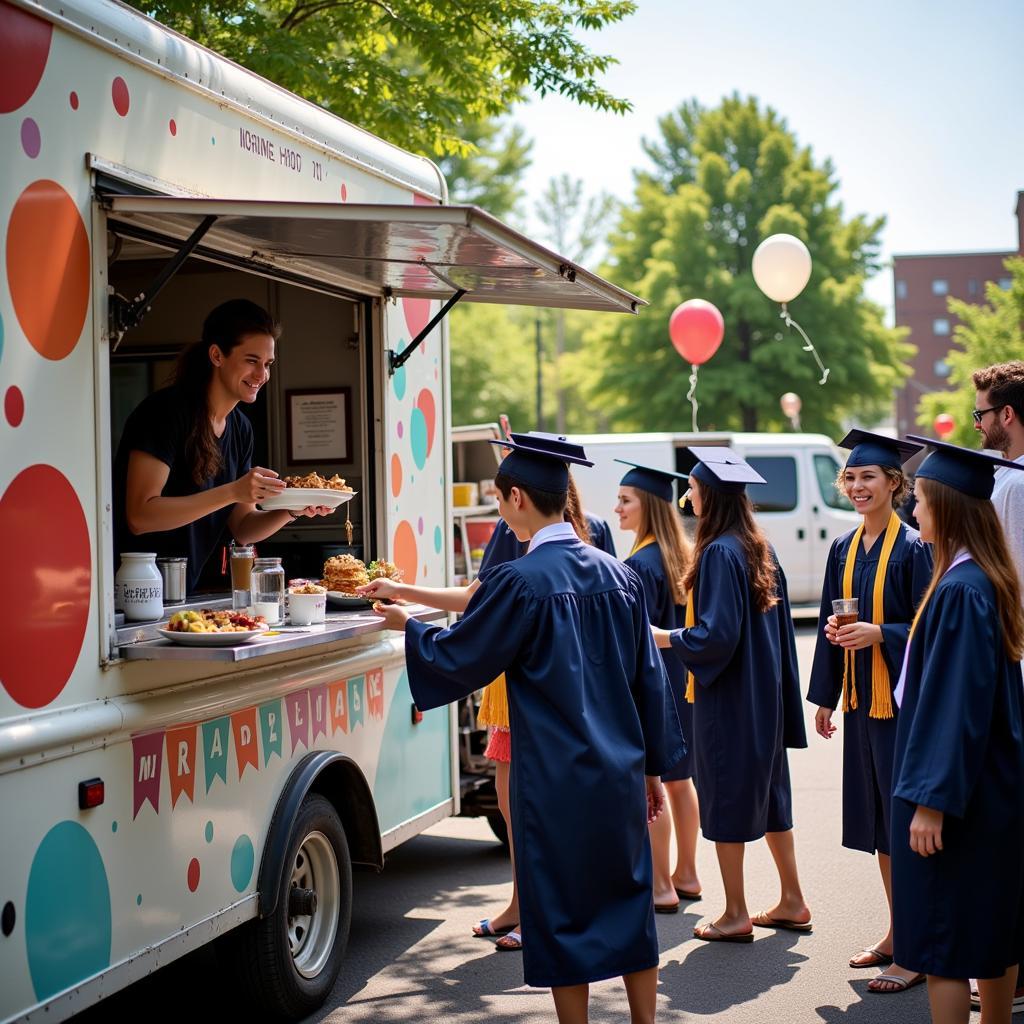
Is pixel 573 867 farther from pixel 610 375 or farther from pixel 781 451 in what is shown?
pixel 610 375

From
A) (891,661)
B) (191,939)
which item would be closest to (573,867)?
(191,939)

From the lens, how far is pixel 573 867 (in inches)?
150

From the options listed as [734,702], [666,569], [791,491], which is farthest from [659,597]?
[791,491]

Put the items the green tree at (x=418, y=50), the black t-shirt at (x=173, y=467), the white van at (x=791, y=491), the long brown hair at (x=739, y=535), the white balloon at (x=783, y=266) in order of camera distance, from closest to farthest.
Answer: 1. the black t-shirt at (x=173, y=467)
2. the long brown hair at (x=739, y=535)
3. the green tree at (x=418, y=50)
4. the white balloon at (x=783, y=266)
5. the white van at (x=791, y=491)

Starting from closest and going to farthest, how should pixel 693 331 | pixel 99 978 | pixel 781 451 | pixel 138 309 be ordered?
pixel 99 978 < pixel 138 309 < pixel 693 331 < pixel 781 451

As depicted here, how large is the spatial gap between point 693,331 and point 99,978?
13104mm

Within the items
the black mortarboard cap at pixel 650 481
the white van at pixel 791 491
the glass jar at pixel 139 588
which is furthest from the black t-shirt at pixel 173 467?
the white van at pixel 791 491

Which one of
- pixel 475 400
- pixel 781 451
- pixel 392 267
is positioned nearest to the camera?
pixel 392 267

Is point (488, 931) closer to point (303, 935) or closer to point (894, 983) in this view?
Answer: point (303, 935)

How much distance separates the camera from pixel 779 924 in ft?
19.2

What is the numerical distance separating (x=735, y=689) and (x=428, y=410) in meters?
1.95

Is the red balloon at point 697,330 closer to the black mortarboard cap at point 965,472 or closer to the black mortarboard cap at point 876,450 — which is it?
the black mortarboard cap at point 876,450

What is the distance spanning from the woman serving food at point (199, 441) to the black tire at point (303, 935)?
115cm

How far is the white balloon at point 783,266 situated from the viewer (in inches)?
517
